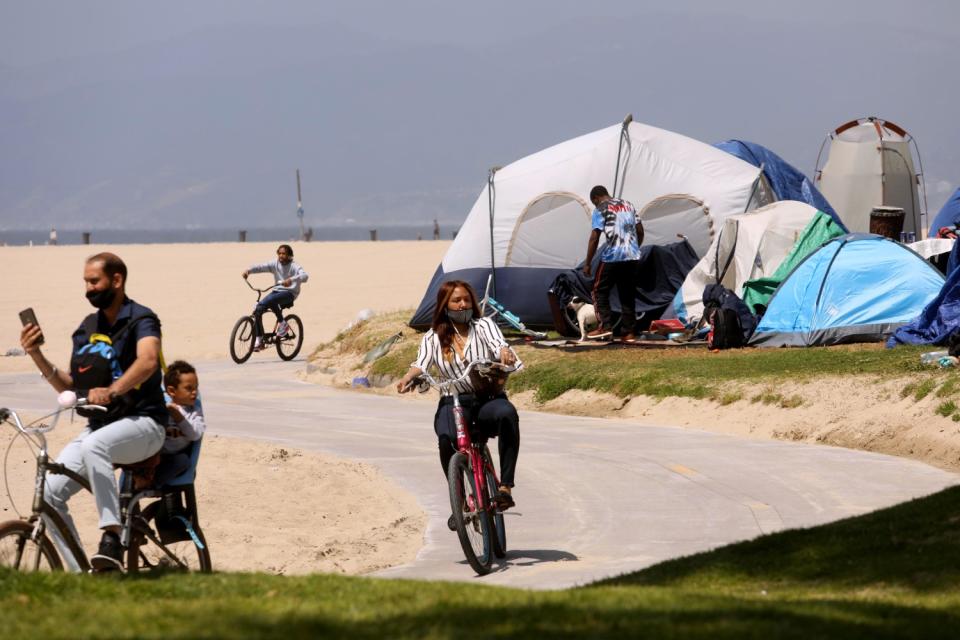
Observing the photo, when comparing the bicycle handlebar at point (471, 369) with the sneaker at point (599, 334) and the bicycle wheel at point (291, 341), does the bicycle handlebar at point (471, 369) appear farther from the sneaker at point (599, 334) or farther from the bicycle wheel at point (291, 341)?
the bicycle wheel at point (291, 341)

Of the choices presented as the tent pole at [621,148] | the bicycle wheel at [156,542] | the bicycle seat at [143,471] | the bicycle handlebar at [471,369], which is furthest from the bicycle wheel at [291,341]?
the bicycle seat at [143,471]

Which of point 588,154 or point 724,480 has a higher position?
point 588,154

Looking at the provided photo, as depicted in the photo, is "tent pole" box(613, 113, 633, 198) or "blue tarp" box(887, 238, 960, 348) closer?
"blue tarp" box(887, 238, 960, 348)

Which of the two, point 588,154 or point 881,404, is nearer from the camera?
point 881,404

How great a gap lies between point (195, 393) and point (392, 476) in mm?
4961

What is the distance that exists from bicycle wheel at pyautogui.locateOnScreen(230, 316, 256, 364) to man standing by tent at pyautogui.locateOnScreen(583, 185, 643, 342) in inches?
242

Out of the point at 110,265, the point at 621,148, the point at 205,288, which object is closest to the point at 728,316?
the point at 621,148

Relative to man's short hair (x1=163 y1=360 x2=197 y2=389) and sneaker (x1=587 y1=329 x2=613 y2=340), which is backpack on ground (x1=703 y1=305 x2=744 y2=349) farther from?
man's short hair (x1=163 y1=360 x2=197 y2=389)

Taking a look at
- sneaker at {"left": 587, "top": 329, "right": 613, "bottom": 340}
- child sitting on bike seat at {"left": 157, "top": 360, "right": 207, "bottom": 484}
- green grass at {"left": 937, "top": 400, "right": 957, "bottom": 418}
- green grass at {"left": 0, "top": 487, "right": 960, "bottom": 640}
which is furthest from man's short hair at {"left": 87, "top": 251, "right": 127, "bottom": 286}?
sneaker at {"left": 587, "top": 329, "right": 613, "bottom": 340}

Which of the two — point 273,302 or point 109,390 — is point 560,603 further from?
point 273,302

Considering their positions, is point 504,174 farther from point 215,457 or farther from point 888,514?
point 888,514

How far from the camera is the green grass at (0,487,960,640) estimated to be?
20.2 feet

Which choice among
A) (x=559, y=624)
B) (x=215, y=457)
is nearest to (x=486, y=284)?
(x=215, y=457)

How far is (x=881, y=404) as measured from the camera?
1469 cm
